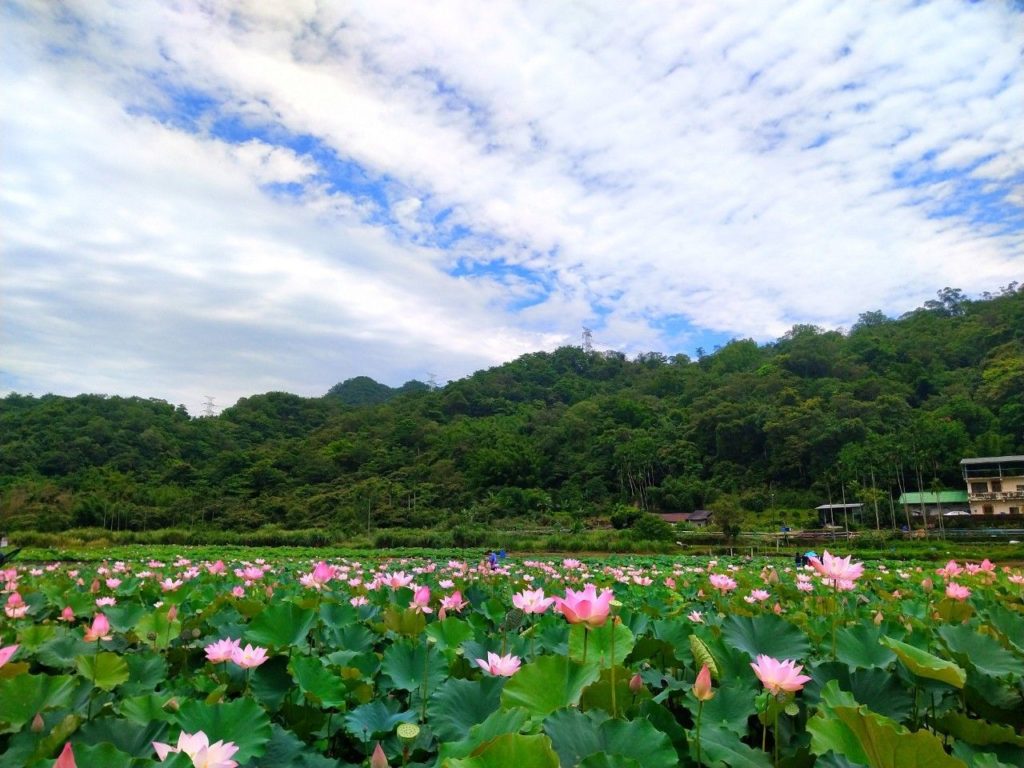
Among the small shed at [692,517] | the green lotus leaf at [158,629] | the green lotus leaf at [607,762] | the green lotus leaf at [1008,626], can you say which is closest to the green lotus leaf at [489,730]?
the green lotus leaf at [607,762]

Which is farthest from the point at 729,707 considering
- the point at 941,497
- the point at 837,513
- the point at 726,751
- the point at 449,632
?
the point at 941,497

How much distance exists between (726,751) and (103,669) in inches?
67.4

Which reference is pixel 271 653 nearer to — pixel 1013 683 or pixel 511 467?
pixel 1013 683

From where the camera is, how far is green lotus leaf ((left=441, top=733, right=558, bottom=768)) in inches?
32.4

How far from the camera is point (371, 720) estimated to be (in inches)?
58.8

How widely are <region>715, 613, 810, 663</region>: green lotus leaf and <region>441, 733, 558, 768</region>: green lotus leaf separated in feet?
3.73

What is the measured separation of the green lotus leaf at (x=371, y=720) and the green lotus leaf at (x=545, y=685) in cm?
31

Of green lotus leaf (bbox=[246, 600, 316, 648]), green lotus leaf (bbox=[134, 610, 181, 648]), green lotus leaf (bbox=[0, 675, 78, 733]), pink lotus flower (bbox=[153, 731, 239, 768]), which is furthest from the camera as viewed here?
green lotus leaf (bbox=[134, 610, 181, 648])

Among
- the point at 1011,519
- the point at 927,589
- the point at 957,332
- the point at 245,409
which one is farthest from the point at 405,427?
the point at 927,589

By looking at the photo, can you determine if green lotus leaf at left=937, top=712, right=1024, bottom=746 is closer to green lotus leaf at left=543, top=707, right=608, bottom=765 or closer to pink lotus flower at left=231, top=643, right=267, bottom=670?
green lotus leaf at left=543, top=707, right=608, bottom=765

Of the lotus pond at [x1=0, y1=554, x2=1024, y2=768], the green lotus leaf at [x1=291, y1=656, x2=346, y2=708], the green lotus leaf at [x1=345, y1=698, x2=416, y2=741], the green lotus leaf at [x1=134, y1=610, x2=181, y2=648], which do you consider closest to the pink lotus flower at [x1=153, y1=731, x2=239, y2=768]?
the lotus pond at [x1=0, y1=554, x2=1024, y2=768]

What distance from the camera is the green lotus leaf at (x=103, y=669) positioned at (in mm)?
1776

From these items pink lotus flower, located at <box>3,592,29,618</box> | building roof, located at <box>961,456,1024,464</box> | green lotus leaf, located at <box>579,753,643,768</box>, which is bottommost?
Result: pink lotus flower, located at <box>3,592,29,618</box>

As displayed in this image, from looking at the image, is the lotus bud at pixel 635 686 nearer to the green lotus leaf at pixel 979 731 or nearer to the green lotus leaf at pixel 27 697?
the green lotus leaf at pixel 979 731
